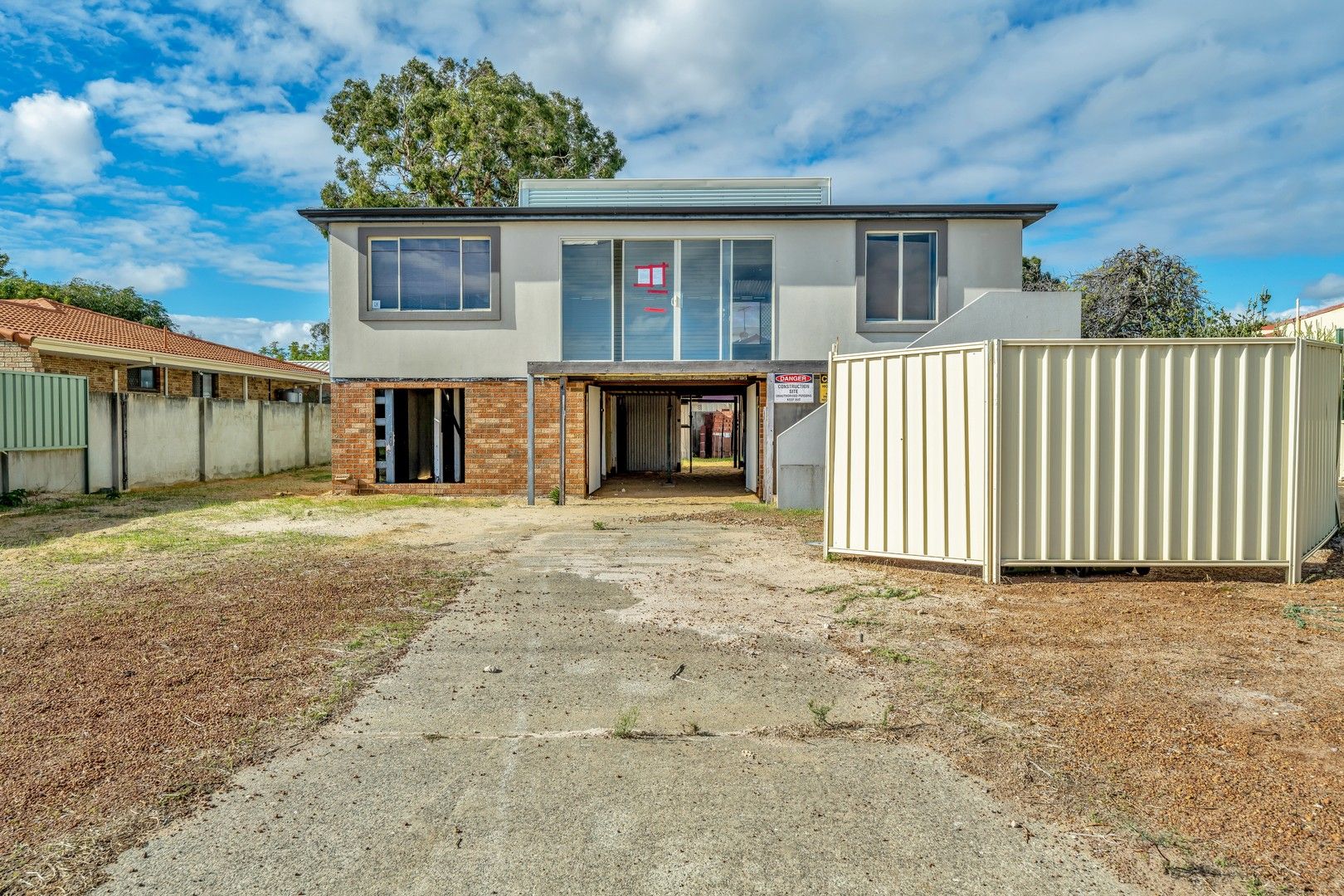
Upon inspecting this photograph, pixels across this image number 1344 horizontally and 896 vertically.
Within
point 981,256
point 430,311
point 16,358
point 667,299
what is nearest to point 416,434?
point 430,311

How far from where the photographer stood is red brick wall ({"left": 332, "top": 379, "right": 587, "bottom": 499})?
46.8ft

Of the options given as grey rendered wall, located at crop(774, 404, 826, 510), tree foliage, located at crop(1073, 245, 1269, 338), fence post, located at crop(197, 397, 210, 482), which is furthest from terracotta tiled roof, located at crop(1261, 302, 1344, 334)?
fence post, located at crop(197, 397, 210, 482)

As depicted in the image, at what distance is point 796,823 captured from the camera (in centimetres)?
284

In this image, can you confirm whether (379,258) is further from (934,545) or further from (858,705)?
(858,705)

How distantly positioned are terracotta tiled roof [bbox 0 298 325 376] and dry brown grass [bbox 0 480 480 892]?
31.9ft

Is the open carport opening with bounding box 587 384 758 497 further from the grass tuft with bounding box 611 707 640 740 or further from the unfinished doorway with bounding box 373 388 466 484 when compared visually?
the grass tuft with bounding box 611 707 640 740

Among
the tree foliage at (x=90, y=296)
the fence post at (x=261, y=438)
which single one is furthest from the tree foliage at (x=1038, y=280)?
the tree foliage at (x=90, y=296)

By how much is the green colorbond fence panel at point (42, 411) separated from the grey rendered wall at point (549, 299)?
4.74m

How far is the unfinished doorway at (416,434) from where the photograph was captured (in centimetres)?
1455

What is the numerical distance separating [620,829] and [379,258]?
13764 mm

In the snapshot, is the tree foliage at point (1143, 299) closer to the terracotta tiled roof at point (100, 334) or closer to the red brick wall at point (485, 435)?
the red brick wall at point (485, 435)

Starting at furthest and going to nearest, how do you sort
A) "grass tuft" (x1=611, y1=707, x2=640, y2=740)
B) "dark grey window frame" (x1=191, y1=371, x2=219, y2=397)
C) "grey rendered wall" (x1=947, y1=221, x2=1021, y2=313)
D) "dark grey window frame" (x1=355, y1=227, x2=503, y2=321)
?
1. "dark grey window frame" (x1=191, y1=371, x2=219, y2=397)
2. "dark grey window frame" (x1=355, y1=227, x2=503, y2=321)
3. "grey rendered wall" (x1=947, y1=221, x2=1021, y2=313)
4. "grass tuft" (x1=611, y1=707, x2=640, y2=740)

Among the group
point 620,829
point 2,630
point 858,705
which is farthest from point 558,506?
point 620,829

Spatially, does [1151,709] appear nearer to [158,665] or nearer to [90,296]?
[158,665]
